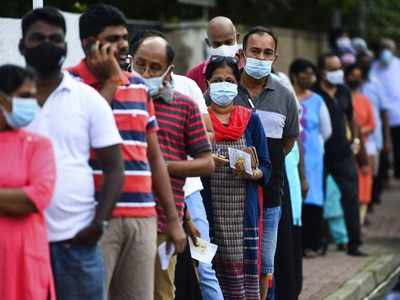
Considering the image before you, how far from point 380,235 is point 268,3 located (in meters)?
3.29

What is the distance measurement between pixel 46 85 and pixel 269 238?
3216mm

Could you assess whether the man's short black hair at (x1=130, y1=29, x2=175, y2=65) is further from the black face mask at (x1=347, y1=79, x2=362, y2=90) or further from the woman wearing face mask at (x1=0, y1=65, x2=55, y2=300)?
the black face mask at (x1=347, y1=79, x2=362, y2=90)

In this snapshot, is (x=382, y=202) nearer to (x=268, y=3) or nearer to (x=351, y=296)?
(x=268, y=3)

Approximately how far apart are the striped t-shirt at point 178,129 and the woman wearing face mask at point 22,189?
4.13ft

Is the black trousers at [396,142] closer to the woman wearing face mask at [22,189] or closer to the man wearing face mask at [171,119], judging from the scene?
the man wearing face mask at [171,119]

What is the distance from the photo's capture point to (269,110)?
901 centimetres

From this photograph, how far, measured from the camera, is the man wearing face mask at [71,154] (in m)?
5.91

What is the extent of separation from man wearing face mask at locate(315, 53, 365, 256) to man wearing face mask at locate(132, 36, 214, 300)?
6.56 meters

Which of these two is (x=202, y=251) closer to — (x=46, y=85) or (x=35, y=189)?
(x=46, y=85)

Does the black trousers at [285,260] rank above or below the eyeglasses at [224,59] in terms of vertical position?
below

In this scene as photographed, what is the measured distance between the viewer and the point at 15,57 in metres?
8.35

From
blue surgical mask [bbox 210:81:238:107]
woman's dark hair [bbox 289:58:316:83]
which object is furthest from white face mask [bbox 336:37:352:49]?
blue surgical mask [bbox 210:81:238:107]

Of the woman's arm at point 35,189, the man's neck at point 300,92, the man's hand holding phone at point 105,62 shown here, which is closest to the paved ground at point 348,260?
the man's neck at point 300,92

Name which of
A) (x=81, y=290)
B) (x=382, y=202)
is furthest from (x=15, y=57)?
(x=382, y=202)
